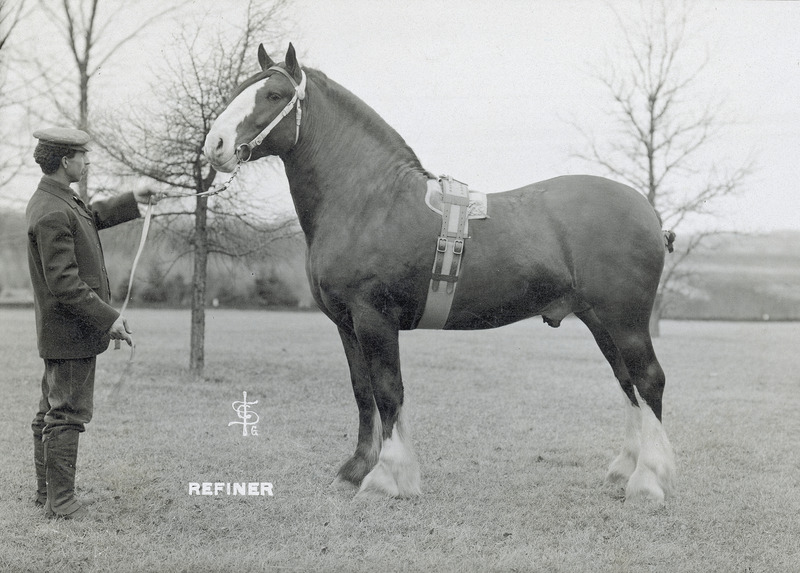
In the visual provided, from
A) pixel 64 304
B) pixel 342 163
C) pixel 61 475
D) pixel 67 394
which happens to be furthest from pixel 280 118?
pixel 61 475

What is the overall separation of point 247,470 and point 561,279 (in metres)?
2.70

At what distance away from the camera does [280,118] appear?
4266 millimetres

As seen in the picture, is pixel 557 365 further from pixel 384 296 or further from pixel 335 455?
pixel 384 296

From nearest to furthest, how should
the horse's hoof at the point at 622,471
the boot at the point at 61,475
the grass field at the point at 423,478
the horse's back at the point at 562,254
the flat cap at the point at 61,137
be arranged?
the grass field at the point at 423,478 → the flat cap at the point at 61,137 → the boot at the point at 61,475 → the horse's back at the point at 562,254 → the horse's hoof at the point at 622,471

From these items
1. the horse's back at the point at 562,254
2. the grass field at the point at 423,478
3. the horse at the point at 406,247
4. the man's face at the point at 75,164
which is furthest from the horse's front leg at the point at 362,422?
the man's face at the point at 75,164

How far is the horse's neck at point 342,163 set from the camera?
440cm

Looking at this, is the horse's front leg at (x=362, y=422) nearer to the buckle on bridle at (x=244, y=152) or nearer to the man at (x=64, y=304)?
the buckle on bridle at (x=244, y=152)

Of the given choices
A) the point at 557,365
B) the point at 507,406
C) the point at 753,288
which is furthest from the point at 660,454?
the point at 753,288

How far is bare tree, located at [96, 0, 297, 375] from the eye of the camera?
809cm

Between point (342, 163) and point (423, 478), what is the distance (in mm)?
2331

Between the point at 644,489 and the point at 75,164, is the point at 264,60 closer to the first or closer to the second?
the point at 75,164

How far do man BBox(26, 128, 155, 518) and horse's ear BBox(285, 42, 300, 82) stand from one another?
128 cm

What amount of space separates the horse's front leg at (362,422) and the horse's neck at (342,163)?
0.85 meters

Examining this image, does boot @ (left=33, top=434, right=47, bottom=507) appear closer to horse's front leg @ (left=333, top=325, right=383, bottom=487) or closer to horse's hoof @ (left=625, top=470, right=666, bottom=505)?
horse's front leg @ (left=333, top=325, right=383, bottom=487)
